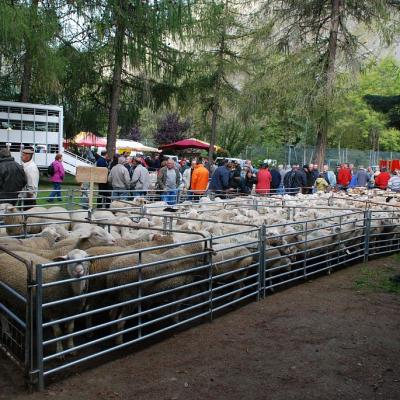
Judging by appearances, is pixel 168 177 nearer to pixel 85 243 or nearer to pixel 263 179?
pixel 263 179

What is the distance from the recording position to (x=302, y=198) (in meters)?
13.7

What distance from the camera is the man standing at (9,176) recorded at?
936cm

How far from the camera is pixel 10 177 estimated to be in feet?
30.9

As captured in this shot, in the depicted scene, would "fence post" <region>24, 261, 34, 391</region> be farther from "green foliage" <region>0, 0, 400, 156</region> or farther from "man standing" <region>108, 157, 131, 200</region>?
"green foliage" <region>0, 0, 400, 156</region>

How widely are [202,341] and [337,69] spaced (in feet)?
65.4

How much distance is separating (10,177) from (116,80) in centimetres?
1057

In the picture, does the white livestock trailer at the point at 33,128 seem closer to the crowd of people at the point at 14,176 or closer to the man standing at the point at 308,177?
the man standing at the point at 308,177

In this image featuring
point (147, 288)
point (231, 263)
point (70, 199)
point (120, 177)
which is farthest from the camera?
point (120, 177)

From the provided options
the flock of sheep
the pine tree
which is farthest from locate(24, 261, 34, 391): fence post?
the pine tree

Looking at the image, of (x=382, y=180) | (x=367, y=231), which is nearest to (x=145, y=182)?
(x=367, y=231)

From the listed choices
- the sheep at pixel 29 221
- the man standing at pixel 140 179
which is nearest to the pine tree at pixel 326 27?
the man standing at pixel 140 179

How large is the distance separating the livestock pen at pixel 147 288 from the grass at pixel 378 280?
453 millimetres

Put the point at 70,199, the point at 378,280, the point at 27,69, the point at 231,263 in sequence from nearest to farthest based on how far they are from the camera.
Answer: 1. the point at 231,263
2. the point at 378,280
3. the point at 70,199
4. the point at 27,69

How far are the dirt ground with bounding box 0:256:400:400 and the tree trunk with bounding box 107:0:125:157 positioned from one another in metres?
13.2
